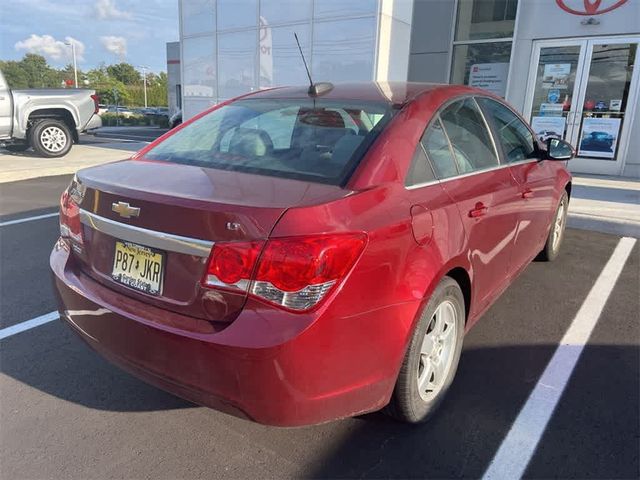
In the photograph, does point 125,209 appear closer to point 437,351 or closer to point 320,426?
point 320,426

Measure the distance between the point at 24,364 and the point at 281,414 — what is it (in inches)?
76.2

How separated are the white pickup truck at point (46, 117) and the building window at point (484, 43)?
8889 millimetres

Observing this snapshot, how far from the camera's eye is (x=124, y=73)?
3723 inches

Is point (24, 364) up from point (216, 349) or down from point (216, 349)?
down

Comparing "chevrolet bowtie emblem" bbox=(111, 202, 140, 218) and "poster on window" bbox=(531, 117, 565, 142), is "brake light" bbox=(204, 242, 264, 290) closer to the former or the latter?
"chevrolet bowtie emblem" bbox=(111, 202, 140, 218)

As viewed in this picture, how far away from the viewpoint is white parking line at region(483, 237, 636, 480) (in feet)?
7.14

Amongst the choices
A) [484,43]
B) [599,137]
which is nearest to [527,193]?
[599,137]

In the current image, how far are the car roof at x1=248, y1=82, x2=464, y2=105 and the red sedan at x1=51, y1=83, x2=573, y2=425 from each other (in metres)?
0.02

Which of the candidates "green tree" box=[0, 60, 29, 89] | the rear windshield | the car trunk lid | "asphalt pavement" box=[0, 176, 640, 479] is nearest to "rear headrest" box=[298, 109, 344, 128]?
the rear windshield

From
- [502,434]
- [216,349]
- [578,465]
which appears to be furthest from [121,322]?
[578,465]

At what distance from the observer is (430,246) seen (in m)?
2.16

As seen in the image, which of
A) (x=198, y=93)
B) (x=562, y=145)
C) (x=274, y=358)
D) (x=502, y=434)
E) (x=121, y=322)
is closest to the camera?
(x=274, y=358)

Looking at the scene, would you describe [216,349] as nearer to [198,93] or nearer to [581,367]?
[581,367]

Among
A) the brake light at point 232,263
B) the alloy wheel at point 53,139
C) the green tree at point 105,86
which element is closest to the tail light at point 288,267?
the brake light at point 232,263
